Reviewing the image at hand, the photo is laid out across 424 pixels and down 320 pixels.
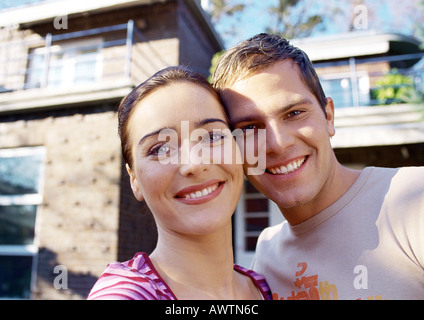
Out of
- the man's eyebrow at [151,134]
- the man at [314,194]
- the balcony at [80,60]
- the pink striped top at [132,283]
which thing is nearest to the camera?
the pink striped top at [132,283]

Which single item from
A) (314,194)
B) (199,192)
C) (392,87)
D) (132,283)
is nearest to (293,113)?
(314,194)

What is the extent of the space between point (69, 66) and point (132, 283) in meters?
8.22

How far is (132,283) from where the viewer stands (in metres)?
1.01

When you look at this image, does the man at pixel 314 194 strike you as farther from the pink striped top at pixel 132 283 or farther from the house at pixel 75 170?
the house at pixel 75 170

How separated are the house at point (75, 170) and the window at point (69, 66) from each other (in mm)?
207

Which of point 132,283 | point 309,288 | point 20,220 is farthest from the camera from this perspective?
point 20,220

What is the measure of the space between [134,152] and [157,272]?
0.43 metres

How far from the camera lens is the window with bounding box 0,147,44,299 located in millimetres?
6070

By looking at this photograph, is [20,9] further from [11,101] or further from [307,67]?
[307,67]

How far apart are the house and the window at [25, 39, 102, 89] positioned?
21cm

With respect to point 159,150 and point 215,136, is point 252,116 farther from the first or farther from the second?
point 159,150

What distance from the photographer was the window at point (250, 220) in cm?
716

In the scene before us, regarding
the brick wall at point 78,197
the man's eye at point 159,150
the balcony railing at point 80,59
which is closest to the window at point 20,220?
the brick wall at point 78,197
